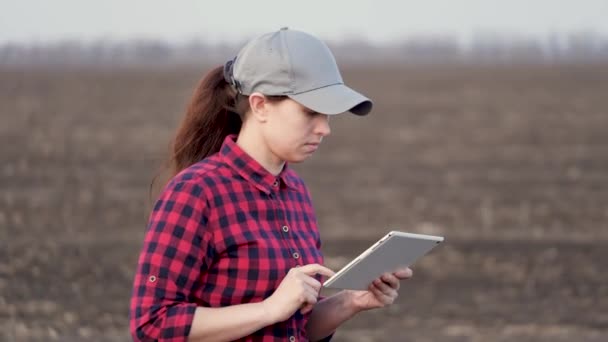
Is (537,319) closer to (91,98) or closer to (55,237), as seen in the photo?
(55,237)

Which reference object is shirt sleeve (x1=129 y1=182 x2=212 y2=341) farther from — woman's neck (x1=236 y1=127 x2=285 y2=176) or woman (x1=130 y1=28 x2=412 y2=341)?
woman's neck (x1=236 y1=127 x2=285 y2=176)

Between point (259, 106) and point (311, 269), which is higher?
point (259, 106)

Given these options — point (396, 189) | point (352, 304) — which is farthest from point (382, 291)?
point (396, 189)

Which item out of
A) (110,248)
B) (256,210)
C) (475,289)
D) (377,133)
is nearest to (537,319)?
(475,289)

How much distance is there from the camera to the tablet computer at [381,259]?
261 cm

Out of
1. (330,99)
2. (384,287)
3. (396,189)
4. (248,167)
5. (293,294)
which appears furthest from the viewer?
(396,189)

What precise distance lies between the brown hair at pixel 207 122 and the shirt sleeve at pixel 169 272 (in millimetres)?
376

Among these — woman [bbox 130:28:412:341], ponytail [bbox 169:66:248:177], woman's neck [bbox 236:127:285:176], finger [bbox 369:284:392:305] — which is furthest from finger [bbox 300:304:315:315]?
ponytail [bbox 169:66:248:177]

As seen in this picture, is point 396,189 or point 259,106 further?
point 396,189

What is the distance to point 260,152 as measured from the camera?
2.76 m

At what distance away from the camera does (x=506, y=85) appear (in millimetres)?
20734

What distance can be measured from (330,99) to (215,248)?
410 mm

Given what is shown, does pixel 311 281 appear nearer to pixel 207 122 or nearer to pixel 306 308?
pixel 306 308

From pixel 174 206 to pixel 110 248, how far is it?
7.53 m
